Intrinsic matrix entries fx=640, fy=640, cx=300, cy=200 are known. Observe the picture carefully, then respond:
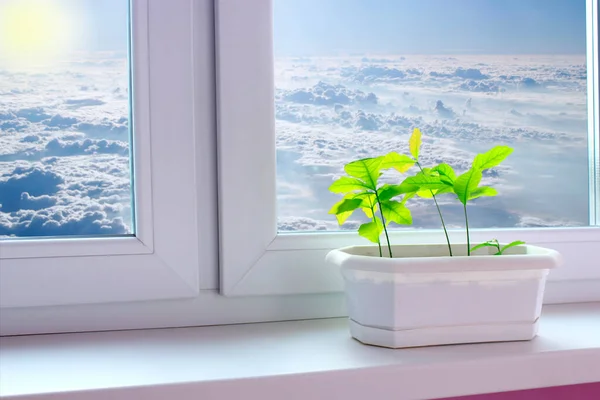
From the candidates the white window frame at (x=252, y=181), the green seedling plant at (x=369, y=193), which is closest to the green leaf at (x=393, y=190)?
the green seedling plant at (x=369, y=193)

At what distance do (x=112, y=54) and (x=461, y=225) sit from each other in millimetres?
637

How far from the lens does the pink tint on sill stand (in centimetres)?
88

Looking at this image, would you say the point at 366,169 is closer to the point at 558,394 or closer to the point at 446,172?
the point at 446,172

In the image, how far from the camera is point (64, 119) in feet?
3.03

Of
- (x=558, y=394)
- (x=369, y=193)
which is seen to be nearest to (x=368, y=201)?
(x=369, y=193)

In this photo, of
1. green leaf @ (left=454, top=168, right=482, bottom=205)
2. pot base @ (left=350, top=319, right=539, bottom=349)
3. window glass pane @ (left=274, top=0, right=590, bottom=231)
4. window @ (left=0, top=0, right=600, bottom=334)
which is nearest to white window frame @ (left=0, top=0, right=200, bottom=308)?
window @ (left=0, top=0, right=600, bottom=334)

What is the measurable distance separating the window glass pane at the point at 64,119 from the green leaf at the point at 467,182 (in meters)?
0.47

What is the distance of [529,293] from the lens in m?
0.83

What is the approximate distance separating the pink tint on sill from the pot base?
90 mm

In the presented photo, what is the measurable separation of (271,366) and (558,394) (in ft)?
1.42

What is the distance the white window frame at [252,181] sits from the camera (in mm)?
943

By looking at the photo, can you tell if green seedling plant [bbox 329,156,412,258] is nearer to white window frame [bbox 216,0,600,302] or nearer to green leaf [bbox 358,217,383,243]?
green leaf [bbox 358,217,383,243]

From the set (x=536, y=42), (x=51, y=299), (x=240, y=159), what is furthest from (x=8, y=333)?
(x=536, y=42)

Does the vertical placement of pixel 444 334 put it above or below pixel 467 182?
below
